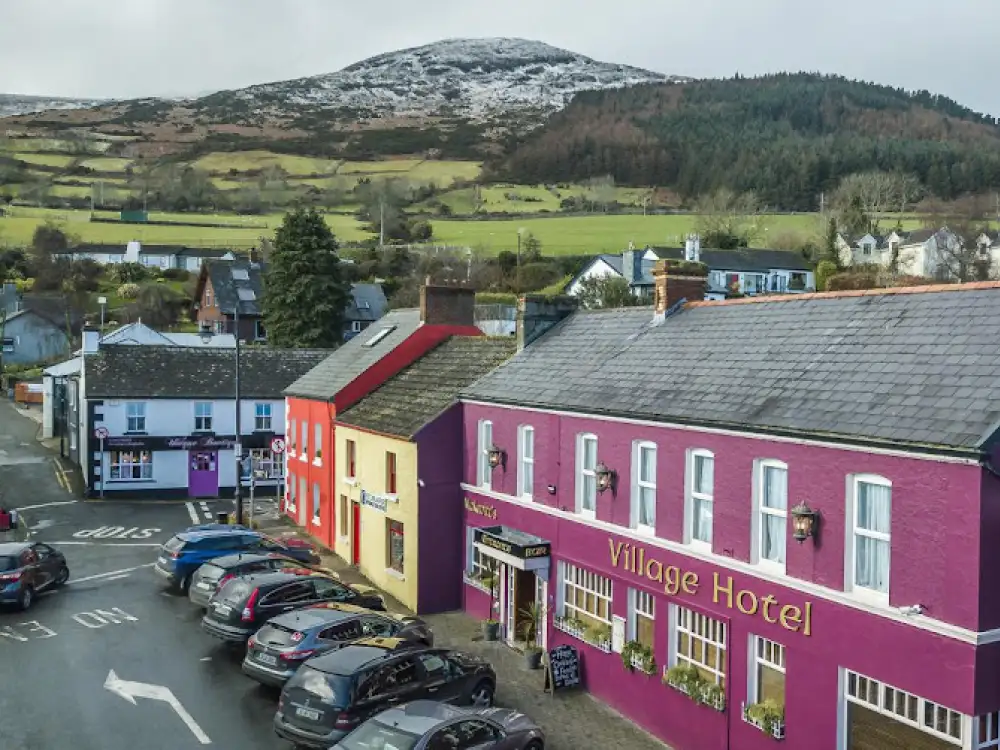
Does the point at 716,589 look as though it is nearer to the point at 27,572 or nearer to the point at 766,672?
the point at 766,672

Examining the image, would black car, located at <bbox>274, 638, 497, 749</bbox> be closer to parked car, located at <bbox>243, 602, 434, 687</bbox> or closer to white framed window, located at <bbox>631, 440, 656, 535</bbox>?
parked car, located at <bbox>243, 602, 434, 687</bbox>

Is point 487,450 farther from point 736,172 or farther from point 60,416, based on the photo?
point 736,172

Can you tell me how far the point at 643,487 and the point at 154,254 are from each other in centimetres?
10653

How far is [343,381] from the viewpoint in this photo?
3306 cm

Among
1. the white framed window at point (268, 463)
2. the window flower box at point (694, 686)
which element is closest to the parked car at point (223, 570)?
the window flower box at point (694, 686)

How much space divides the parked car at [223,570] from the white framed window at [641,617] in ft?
30.3

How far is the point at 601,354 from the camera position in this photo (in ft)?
70.2

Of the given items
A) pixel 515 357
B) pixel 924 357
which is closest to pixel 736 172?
pixel 515 357

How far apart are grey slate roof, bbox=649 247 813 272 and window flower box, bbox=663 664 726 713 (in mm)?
70346

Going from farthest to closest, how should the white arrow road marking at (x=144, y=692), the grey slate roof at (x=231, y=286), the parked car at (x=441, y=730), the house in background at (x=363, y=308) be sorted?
the grey slate roof at (x=231, y=286) < the house in background at (x=363, y=308) < the white arrow road marking at (x=144, y=692) < the parked car at (x=441, y=730)

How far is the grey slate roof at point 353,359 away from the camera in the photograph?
32.8m

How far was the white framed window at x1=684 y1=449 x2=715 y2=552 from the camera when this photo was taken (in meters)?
15.9

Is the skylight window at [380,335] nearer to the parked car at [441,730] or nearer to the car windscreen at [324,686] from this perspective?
the car windscreen at [324,686]

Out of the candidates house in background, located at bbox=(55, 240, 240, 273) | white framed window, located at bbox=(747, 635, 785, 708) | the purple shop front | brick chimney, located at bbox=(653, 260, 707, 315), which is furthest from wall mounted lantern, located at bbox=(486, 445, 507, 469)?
house in background, located at bbox=(55, 240, 240, 273)
